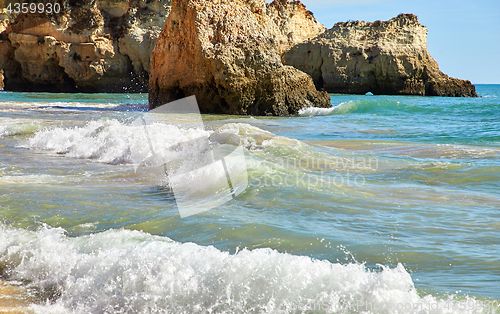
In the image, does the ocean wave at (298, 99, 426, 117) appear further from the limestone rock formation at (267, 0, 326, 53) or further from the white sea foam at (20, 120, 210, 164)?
the limestone rock formation at (267, 0, 326, 53)

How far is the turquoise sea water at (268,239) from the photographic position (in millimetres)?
1984

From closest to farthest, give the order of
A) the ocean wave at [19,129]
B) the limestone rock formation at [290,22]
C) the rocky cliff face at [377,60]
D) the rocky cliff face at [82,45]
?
1. the ocean wave at [19,129]
2. the rocky cliff face at [82,45]
3. the rocky cliff face at [377,60]
4. the limestone rock formation at [290,22]

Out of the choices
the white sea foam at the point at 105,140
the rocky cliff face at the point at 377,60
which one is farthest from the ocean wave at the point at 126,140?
the rocky cliff face at the point at 377,60

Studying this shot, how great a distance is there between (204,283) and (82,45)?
30904 mm

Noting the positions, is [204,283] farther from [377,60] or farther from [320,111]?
[377,60]

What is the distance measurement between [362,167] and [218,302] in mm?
3396

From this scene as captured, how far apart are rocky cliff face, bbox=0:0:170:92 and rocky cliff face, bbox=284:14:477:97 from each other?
43.8 feet

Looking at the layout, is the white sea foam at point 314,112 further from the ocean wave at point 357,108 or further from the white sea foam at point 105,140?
the white sea foam at point 105,140

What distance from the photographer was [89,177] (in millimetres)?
4582

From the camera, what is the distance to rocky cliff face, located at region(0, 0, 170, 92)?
28.8m

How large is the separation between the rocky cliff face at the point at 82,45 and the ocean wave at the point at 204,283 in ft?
98.4

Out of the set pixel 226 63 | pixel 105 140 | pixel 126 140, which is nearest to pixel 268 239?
pixel 126 140

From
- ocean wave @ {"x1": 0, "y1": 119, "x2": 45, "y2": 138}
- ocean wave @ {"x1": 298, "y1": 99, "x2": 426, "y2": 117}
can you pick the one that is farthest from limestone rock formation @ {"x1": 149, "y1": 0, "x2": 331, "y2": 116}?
ocean wave @ {"x1": 0, "y1": 119, "x2": 45, "y2": 138}

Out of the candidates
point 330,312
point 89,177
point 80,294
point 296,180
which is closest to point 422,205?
point 296,180
